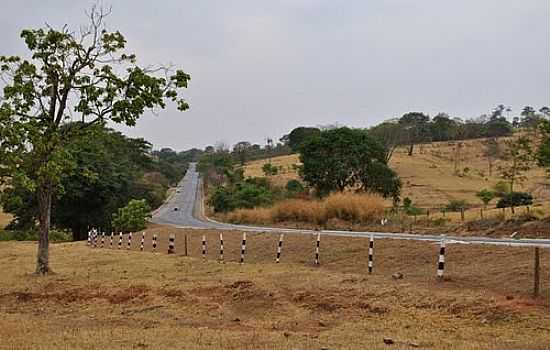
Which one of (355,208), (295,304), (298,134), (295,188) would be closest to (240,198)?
(295,188)

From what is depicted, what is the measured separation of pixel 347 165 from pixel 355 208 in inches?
896

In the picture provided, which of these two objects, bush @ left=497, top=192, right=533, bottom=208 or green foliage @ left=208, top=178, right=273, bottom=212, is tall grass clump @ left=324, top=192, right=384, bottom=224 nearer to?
bush @ left=497, top=192, right=533, bottom=208

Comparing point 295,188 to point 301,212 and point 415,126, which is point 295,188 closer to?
point 301,212

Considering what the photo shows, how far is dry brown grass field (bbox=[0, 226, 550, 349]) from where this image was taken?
31.2ft

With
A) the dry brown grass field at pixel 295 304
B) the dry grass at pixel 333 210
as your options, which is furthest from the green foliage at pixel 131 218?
the dry brown grass field at pixel 295 304

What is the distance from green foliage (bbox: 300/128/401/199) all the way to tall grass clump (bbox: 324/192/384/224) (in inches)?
814

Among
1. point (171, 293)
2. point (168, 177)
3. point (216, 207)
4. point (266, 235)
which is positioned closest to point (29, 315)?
point (171, 293)

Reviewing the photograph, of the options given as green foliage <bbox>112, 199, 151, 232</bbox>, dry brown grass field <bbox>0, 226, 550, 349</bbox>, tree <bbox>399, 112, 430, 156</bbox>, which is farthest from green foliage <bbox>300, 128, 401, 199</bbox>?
tree <bbox>399, 112, 430, 156</bbox>

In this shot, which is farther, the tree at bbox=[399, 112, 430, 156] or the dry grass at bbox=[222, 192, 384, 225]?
the tree at bbox=[399, 112, 430, 156]

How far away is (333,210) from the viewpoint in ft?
132

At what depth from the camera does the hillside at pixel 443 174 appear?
7412 cm

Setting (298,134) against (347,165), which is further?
(298,134)

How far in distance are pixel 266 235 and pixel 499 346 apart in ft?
66.5

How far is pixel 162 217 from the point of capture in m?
77.8
